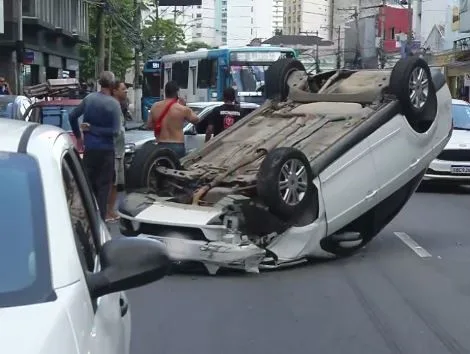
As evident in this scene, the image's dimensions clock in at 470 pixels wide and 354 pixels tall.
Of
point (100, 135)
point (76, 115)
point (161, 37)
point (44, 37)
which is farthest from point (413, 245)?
point (161, 37)

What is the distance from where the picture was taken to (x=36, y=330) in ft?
9.59

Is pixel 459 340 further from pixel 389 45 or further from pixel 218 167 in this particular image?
pixel 389 45

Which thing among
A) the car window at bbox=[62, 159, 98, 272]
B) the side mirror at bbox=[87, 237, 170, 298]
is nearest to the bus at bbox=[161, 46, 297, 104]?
the car window at bbox=[62, 159, 98, 272]

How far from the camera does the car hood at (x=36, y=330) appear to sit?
9.27ft

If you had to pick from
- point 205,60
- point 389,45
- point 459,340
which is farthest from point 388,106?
point 389,45

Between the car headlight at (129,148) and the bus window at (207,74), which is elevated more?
the bus window at (207,74)

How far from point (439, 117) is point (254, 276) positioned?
122 inches

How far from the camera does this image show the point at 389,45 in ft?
268

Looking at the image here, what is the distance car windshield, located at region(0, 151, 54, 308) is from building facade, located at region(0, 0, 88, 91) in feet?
109

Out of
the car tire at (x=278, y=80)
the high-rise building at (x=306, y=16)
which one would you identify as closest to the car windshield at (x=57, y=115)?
the car tire at (x=278, y=80)

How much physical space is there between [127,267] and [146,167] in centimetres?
687

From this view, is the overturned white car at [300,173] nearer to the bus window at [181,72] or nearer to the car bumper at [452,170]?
the car bumper at [452,170]

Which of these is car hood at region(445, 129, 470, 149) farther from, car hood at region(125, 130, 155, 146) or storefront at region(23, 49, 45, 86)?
storefront at region(23, 49, 45, 86)

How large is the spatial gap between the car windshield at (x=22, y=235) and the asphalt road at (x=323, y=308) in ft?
11.2
